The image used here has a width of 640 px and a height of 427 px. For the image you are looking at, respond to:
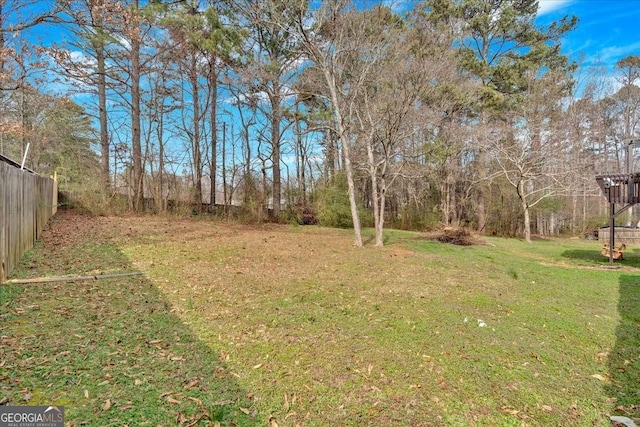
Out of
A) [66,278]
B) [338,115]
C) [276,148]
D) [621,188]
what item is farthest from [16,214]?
[621,188]

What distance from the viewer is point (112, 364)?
2.33 m

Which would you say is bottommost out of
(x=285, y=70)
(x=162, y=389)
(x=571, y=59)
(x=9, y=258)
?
(x=162, y=389)

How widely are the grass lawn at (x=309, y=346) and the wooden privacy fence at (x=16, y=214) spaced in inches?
10.6

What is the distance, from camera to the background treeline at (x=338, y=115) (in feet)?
28.8

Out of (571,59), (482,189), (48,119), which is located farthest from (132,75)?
(571,59)

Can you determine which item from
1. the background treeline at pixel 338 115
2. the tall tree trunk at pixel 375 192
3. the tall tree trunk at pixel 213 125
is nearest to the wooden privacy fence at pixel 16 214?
the background treeline at pixel 338 115

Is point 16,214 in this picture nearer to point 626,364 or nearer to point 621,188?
point 626,364

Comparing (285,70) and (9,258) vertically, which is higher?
(285,70)

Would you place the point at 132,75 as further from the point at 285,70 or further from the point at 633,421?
the point at 633,421

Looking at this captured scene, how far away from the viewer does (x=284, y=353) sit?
2664 mm

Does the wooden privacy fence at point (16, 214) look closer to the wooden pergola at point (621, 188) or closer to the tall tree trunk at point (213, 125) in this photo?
the tall tree trunk at point (213, 125)

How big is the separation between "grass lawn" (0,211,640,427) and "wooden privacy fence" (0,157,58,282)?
27cm

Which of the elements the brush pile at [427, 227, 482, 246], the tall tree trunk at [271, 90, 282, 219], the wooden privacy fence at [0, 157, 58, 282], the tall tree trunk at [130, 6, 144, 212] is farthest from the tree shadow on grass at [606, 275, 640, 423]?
the tall tree trunk at [130, 6, 144, 212]

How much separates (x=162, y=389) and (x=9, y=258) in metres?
3.63
